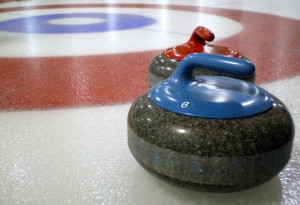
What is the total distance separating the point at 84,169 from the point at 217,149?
0.37m

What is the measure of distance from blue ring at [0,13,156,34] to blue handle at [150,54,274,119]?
212 cm

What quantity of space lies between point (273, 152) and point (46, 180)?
506mm

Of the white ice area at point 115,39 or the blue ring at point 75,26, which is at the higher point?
the white ice area at point 115,39

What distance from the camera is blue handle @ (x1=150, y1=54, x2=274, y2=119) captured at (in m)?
0.63

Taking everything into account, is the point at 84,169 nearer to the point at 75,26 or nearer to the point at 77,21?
the point at 75,26

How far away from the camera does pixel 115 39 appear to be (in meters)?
2.38

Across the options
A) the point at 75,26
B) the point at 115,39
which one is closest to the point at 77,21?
the point at 75,26

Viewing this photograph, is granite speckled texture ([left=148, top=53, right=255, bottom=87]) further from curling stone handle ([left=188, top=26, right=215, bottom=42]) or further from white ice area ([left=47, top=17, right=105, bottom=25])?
white ice area ([left=47, top=17, right=105, bottom=25])

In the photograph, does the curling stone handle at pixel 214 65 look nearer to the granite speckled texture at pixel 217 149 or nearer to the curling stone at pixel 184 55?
the granite speckled texture at pixel 217 149

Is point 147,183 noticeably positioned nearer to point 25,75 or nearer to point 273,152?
point 273,152

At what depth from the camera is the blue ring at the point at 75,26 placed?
2.75 m

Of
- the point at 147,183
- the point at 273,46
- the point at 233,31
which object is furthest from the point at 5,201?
the point at 233,31

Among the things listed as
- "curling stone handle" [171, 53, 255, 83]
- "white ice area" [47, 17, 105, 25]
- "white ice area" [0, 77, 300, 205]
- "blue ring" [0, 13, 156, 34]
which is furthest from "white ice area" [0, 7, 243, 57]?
"curling stone handle" [171, 53, 255, 83]

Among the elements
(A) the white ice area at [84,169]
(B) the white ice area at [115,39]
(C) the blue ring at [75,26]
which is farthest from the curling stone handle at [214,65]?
(C) the blue ring at [75,26]
